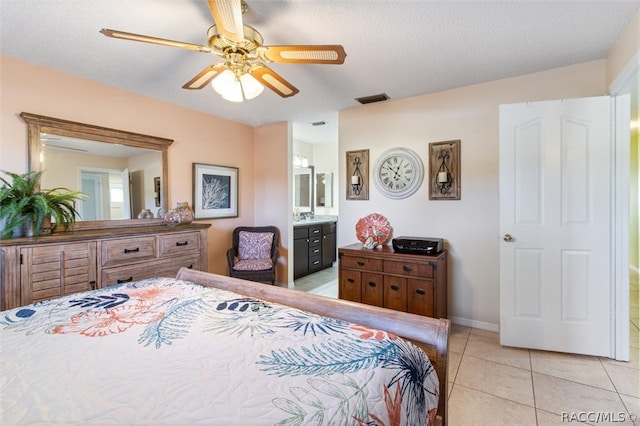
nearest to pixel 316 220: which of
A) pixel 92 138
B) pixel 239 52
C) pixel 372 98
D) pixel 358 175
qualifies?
pixel 358 175

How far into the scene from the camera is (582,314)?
2.23 meters

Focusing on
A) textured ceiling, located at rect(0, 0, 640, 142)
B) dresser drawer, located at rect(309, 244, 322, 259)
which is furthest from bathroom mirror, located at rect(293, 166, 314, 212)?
textured ceiling, located at rect(0, 0, 640, 142)

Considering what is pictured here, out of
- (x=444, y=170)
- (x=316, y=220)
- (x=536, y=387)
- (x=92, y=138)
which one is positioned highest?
A: (x=92, y=138)

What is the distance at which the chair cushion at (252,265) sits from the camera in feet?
11.2

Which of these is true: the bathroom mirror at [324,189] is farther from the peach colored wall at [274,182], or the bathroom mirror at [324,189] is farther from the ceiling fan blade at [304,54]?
the ceiling fan blade at [304,54]

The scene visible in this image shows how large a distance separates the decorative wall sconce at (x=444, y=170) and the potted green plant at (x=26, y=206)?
3.28 metres

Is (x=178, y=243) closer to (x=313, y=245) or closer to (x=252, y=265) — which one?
(x=252, y=265)

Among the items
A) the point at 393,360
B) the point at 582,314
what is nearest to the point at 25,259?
the point at 393,360

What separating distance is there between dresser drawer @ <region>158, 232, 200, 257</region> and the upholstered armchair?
58 centimetres

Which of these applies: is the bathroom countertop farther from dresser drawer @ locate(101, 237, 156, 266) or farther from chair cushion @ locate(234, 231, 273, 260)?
dresser drawer @ locate(101, 237, 156, 266)

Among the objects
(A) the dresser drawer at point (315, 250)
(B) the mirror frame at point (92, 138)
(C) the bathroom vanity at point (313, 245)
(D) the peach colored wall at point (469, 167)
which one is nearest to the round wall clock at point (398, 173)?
(D) the peach colored wall at point (469, 167)

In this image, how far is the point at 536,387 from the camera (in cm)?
188

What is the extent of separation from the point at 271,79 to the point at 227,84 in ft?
0.98

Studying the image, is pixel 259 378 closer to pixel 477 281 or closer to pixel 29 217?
pixel 29 217
